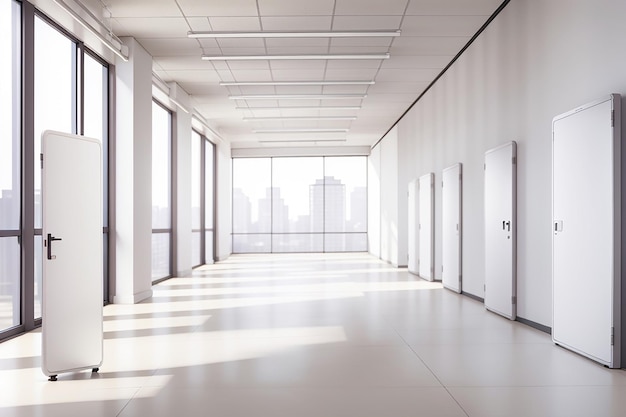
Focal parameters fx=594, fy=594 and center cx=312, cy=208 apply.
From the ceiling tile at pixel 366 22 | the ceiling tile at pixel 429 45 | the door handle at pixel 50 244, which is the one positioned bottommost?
the door handle at pixel 50 244

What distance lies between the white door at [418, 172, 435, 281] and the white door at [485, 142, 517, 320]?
3828 millimetres

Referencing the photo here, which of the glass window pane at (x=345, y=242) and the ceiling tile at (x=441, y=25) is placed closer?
the ceiling tile at (x=441, y=25)

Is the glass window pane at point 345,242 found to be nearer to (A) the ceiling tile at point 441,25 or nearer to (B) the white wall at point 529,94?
(B) the white wall at point 529,94

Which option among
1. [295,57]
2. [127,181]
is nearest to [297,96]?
[295,57]

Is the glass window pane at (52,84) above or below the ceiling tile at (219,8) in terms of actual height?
below

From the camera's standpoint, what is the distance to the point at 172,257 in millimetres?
13680

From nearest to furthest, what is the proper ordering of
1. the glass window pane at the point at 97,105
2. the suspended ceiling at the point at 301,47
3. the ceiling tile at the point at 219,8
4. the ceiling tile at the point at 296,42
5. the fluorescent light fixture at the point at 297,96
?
the ceiling tile at the point at 219,8, the suspended ceiling at the point at 301,47, the glass window pane at the point at 97,105, the ceiling tile at the point at 296,42, the fluorescent light fixture at the point at 297,96

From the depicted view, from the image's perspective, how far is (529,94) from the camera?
7.01 m

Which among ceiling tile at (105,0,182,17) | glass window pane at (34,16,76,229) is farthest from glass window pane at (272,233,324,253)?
ceiling tile at (105,0,182,17)

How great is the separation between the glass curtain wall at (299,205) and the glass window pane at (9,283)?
17.1m

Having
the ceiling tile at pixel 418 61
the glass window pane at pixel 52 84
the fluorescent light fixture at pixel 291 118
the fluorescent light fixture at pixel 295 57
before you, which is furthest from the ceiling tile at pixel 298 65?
the fluorescent light fixture at pixel 291 118

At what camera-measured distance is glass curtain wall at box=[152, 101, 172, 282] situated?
494 inches

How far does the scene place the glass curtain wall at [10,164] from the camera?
6.50 m

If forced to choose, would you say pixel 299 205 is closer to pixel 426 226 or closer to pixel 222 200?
pixel 222 200
